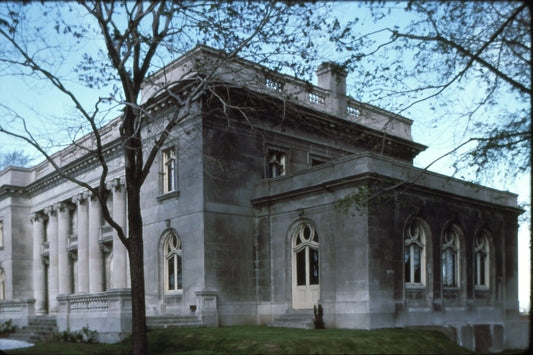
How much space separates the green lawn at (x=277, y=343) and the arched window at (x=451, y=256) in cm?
516

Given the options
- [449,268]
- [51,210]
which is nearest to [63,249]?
[51,210]

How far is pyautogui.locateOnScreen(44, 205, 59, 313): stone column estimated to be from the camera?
35578mm

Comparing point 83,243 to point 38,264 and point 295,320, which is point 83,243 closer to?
point 38,264

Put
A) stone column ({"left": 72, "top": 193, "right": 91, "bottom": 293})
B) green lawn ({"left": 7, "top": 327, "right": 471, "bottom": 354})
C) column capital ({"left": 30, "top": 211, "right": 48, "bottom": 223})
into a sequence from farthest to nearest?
column capital ({"left": 30, "top": 211, "right": 48, "bottom": 223}), stone column ({"left": 72, "top": 193, "right": 91, "bottom": 293}), green lawn ({"left": 7, "top": 327, "right": 471, "bottom": 354})

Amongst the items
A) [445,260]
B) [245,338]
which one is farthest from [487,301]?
[245,338]

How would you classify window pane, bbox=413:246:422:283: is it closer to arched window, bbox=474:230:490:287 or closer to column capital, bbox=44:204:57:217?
arched window, bbox=474:230:490:287

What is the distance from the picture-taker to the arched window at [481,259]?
2570 cm

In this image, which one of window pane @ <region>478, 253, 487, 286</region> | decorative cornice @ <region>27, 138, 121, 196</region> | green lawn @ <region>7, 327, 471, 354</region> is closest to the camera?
green lawn @ <region>7, 327, 471, 354</region>

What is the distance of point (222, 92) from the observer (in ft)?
77.6

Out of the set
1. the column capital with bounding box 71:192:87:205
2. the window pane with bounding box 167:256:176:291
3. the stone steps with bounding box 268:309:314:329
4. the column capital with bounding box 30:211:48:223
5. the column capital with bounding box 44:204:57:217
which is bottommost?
the stone steps with bounding box 268:309:314:329

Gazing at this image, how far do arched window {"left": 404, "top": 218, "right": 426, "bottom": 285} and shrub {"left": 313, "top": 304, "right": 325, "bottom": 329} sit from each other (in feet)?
12.2

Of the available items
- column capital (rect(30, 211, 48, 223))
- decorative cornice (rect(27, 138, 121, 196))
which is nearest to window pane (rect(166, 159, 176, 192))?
decorative cornice (rect(27, 138, 121, 196))

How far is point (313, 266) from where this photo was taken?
22.2 meters

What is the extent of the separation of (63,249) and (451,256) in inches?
921
